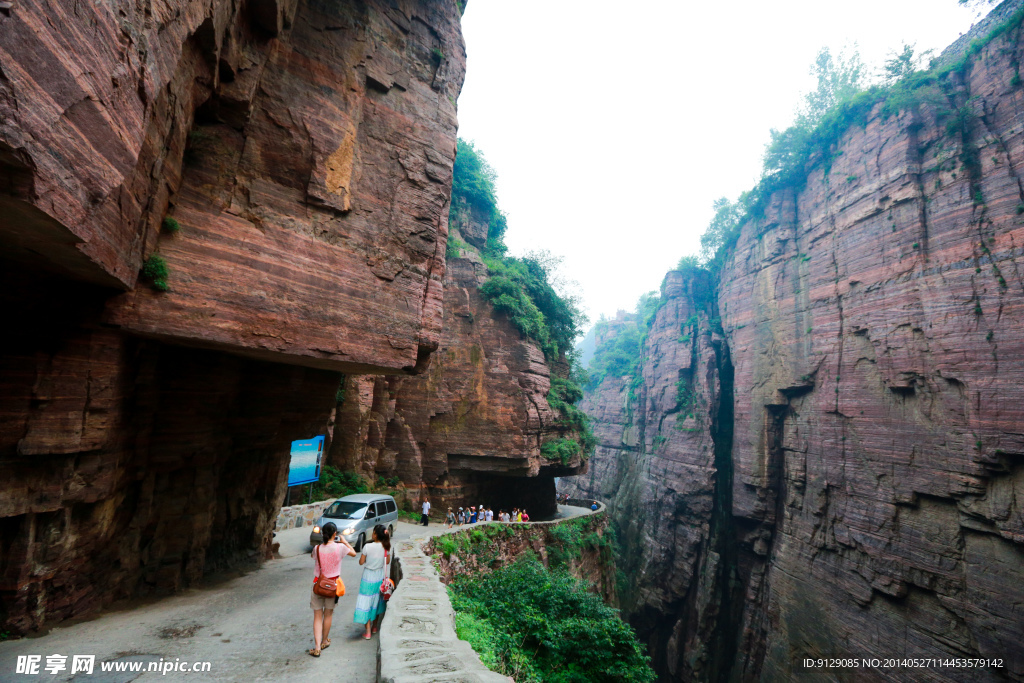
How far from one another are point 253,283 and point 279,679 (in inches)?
191

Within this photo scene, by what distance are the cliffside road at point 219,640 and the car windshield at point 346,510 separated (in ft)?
11.3

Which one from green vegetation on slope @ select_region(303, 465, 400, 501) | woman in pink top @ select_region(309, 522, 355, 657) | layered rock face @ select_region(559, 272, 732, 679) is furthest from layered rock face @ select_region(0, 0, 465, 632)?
layered rock face @ select_region(559, 272, 732, 679)

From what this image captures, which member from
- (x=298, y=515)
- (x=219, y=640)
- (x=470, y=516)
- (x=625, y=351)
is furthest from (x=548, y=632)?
(x=625, y=351)

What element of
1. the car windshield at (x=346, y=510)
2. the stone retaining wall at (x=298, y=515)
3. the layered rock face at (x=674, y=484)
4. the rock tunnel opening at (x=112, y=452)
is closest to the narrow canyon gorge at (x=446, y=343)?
the rock tunnel opening at (x=112, y=452)

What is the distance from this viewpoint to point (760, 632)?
23.8m

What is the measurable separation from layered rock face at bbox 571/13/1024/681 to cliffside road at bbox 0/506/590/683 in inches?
879

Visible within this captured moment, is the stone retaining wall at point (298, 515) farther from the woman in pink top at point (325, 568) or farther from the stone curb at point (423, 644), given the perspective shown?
the woman in pink top at point (325, 568)

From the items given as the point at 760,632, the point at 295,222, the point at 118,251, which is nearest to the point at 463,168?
the point at 295,222

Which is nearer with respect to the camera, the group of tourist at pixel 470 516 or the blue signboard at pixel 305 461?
the blue signboard at pixel 305 461

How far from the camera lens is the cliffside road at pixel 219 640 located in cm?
430

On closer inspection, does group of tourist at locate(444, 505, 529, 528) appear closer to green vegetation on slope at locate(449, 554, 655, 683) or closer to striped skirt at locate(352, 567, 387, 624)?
green vegetation on slope at locate(449, 554, 655, 683)

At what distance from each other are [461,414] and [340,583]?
47.7 ft

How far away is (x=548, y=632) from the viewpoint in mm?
7535

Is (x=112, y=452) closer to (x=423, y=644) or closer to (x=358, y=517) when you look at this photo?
(x=423, y=644)
